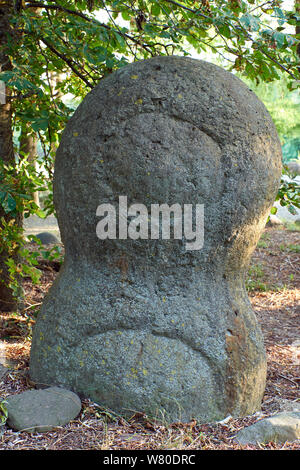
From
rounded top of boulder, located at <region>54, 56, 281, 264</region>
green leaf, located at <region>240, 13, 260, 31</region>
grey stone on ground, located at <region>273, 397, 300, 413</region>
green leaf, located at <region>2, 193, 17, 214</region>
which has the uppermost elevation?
green leaf, located at <region>240, 13, 260, 31</region>

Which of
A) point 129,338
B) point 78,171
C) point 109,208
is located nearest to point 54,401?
point 129,338

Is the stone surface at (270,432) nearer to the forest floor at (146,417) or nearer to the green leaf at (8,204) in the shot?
the forest floor at (146,417)

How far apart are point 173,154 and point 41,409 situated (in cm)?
143

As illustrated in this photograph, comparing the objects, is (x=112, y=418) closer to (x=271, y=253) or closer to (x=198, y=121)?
(x=198, y=121)

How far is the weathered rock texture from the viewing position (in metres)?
2.48

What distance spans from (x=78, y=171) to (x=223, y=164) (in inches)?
30.6

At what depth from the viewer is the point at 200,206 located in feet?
8.27

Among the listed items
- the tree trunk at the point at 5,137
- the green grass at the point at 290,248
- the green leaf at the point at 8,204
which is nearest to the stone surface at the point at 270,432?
the green leaf at the point at 8,204

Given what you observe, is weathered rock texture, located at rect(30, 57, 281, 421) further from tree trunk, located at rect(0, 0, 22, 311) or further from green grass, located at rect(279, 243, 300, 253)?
green grass, located at rect(279, 243, 300, 253)

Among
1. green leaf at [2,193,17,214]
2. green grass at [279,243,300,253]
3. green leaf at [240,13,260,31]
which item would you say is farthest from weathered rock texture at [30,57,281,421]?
green grass at [279,243,300,253]

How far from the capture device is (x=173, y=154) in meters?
2.47

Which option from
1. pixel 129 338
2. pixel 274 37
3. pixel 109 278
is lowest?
pixel 129 338

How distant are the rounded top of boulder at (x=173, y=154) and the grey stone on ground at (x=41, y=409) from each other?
745mm

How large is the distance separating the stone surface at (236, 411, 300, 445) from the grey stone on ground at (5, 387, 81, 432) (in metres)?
0.83
